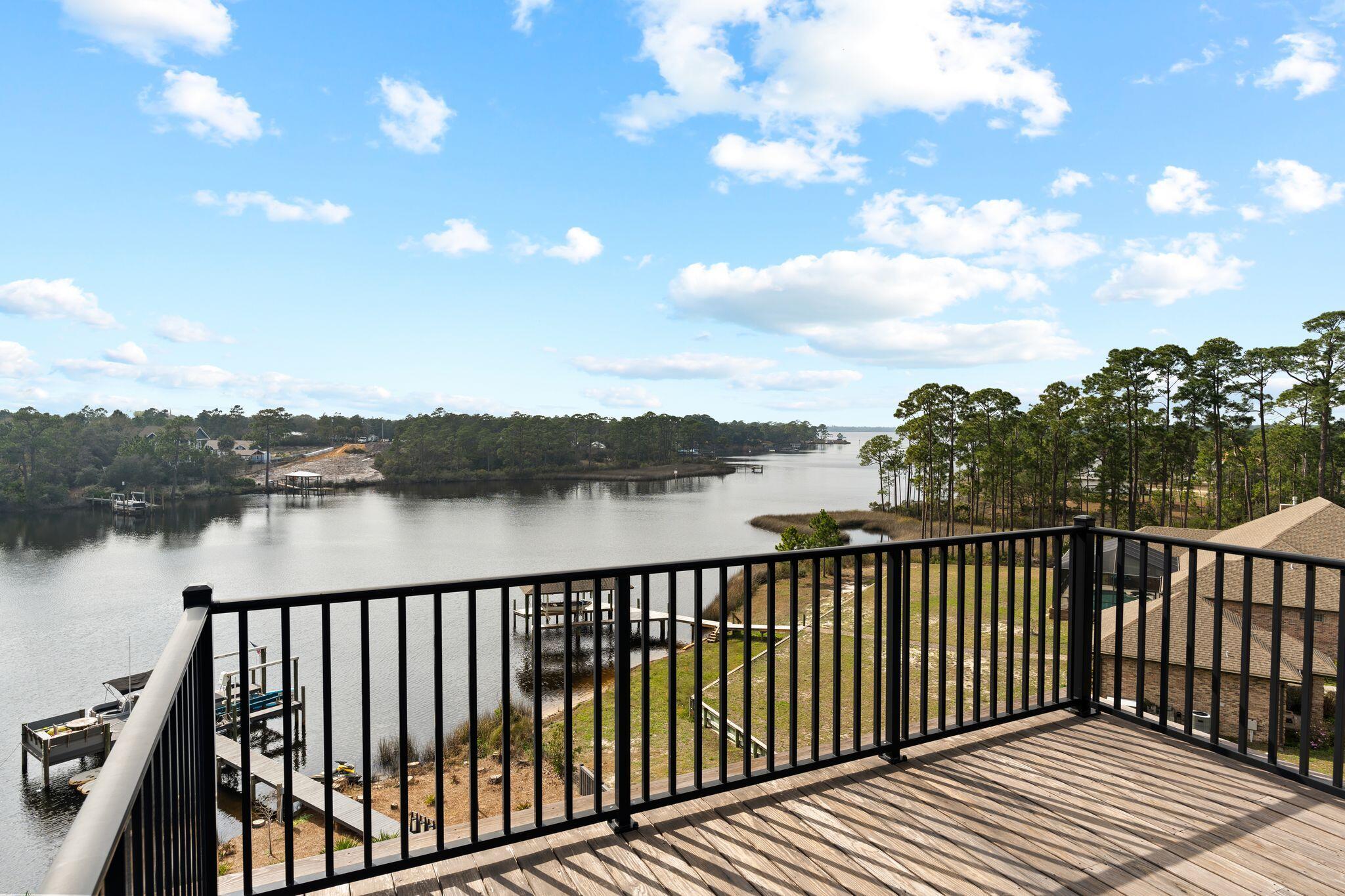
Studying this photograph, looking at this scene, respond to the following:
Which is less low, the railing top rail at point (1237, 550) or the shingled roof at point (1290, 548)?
the railing top rail at point (1237, 550)

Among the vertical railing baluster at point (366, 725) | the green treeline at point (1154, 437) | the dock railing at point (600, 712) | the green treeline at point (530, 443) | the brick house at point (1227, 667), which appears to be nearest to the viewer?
the dock railing at point (600, 712)

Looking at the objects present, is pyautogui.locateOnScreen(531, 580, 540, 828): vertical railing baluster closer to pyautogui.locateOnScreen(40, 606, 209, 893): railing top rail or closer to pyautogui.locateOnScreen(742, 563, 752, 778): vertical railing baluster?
pyautogui.locateOnScreen(742, 563, 752, 778): vertical railing baluster

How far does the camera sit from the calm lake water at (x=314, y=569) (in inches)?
647

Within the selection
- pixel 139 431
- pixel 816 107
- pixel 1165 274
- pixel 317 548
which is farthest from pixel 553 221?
pixel 139 431

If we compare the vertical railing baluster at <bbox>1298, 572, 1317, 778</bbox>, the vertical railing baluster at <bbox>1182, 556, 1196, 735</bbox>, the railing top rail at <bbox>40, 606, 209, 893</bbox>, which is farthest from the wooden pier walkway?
the vertical railing baluster at <bbox>1298, 572, 1317, 778</bbox>

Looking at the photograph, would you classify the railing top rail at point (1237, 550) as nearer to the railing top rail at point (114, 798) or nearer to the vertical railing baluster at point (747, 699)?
the vertical railing baluster at point (747, 699)

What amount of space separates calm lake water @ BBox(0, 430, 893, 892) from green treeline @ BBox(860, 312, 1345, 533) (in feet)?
24.1

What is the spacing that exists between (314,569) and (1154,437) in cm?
3708

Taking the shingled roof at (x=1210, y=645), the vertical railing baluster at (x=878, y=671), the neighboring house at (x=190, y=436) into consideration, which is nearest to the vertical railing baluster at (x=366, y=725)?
the vertical railing baluster at (x=878, y=671)

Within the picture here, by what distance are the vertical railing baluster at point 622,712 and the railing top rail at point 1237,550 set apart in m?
1.89

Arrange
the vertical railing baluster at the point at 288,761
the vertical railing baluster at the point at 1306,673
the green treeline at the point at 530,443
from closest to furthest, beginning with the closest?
the vertical railing baluster at the point at 288,761 → the vertical railing baluster at the point at 1306,673 → the green treeline at the point at 530,443

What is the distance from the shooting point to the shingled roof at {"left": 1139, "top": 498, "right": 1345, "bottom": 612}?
Result: 13.6 metres

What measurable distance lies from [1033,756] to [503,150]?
1184 inches

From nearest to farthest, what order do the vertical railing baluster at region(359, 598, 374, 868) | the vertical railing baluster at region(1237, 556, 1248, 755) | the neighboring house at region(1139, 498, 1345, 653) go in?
1. the vertical railing baluster at region(359, 598, 374, 868)
2. the vertical railing baluster at region(1237, 556, 1248, 755)
3. the neighboring house at region(1139, 498, 1345, 653)
